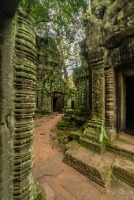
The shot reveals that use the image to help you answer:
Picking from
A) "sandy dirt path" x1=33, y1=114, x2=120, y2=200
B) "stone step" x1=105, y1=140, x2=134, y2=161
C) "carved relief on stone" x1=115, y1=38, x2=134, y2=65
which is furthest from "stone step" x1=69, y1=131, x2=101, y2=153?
"carved relief on stone" x1=115, y1=38, x2=134, y2=65

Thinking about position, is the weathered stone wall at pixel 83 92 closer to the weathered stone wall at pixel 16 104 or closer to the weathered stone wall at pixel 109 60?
the weathered stone wall at pixel 109 60

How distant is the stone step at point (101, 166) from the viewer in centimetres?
301

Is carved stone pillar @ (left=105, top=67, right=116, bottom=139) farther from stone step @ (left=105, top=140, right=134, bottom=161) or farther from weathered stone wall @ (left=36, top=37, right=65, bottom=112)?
weathered stone wall @ (left=36, top=37, right=65, bottom=112)

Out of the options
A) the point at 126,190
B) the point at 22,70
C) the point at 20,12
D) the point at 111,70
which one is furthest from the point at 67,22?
the point at 126,190

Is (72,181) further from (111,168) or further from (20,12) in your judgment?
(20,12)

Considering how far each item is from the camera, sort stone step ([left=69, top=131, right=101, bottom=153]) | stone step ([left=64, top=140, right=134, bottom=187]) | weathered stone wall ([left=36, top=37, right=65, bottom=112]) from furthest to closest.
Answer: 1. weathered stone wall ([left=36, top=37, right=65, bottom=112])
2. stone step ([left=69, top=131, right=101, bottom=153])
3. stone step ([left=64, top=140, right=134, bottom=187])

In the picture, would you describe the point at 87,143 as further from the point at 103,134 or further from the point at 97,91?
the point at 97,91

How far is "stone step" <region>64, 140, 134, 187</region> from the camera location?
301cm

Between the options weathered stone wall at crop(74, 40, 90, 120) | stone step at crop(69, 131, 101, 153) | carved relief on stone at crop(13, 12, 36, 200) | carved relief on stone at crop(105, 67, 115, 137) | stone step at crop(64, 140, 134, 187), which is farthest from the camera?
weathered stone wall at crop(74, 40, 90, 120)

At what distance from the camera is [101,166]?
10.7 feet

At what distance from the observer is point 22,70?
1.54m

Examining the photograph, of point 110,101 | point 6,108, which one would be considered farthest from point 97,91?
point 6,108

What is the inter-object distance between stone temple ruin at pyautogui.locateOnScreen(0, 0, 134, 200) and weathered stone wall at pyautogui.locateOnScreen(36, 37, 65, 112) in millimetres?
10278

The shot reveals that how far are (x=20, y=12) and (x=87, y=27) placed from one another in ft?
14.1
